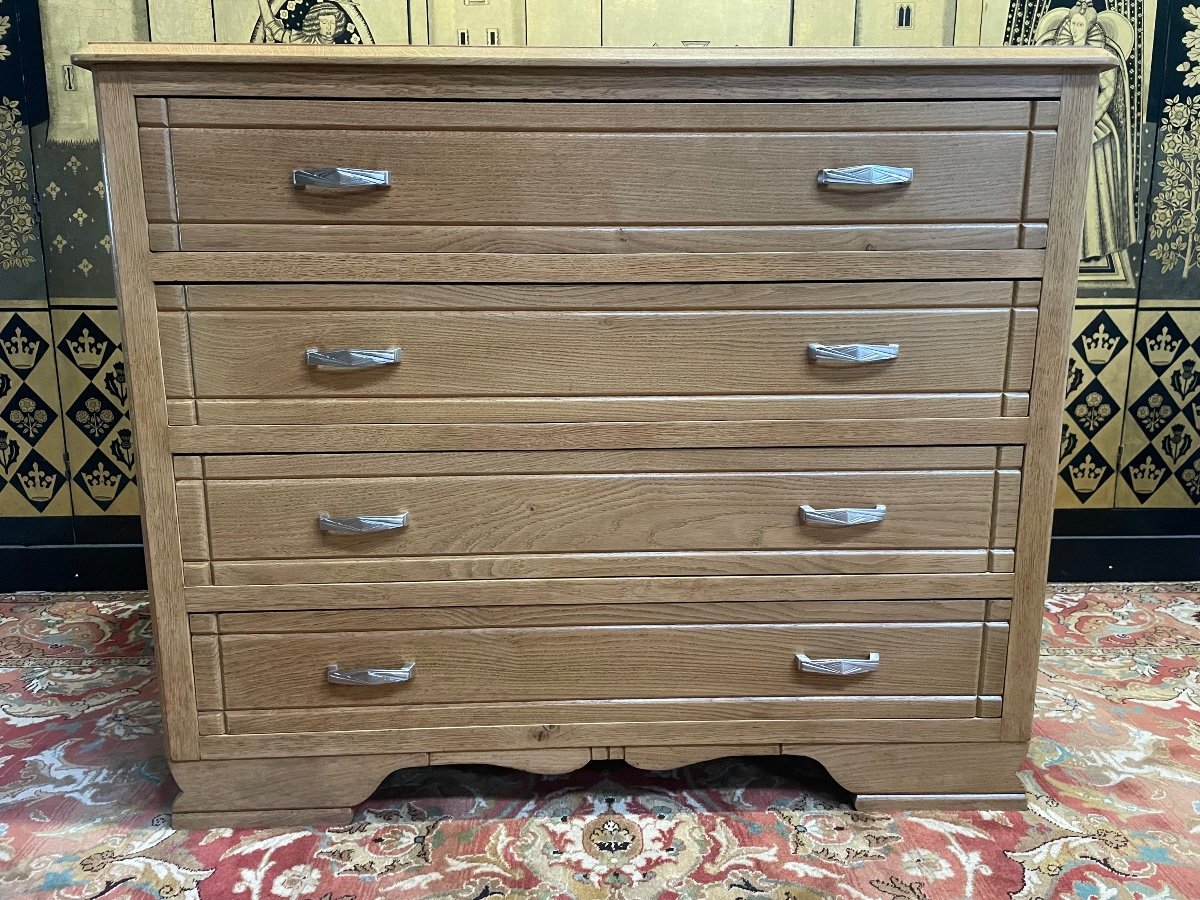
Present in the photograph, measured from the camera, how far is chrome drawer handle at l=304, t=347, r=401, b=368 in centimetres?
126

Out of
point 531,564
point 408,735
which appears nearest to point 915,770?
point 531,564

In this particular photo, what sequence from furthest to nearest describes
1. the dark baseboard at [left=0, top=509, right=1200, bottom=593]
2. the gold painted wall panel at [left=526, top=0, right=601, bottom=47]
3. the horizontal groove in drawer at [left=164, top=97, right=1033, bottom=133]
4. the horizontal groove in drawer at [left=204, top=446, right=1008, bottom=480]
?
the dark baseboard at [left=0, top=509, right=1200, bottom=593] < the gold painted wall panel at [left=526, top=0, right=601, bottom=47] < the horizontal groove in drawer at [left=204, top=446, right=1008, bottom=480] < the horizontal groove in drawer at [left=164, top=97, right=1033, bottom=133]

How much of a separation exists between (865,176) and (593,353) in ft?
1.54

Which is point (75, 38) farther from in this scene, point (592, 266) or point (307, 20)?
point (592, 266)

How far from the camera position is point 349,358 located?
4.13 ft

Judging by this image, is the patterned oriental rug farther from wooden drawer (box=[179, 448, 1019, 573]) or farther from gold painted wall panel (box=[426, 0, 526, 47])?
gold painted wall panel (box=[426, 0, 526, 47])

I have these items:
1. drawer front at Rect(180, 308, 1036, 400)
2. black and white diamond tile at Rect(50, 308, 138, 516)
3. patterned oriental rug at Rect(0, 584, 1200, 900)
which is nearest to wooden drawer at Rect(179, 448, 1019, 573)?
drawer front at Rect(180, 308, 1036, 400)

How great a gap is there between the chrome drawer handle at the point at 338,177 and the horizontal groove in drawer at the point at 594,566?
1.84 ft

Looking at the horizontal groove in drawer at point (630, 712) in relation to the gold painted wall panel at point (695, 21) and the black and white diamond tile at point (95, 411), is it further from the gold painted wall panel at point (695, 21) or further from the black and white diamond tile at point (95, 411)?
the gold painted wall panel at point (695, 21)

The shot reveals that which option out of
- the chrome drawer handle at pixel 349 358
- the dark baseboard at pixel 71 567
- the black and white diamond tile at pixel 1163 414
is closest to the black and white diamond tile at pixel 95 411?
the dark baseboard at pixel 71 567

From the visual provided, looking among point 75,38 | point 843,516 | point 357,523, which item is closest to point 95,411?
point 75,38

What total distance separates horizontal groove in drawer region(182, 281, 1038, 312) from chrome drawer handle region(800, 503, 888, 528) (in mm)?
314

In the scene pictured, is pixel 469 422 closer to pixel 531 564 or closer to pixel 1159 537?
pixel 531 564

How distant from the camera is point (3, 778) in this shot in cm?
151
